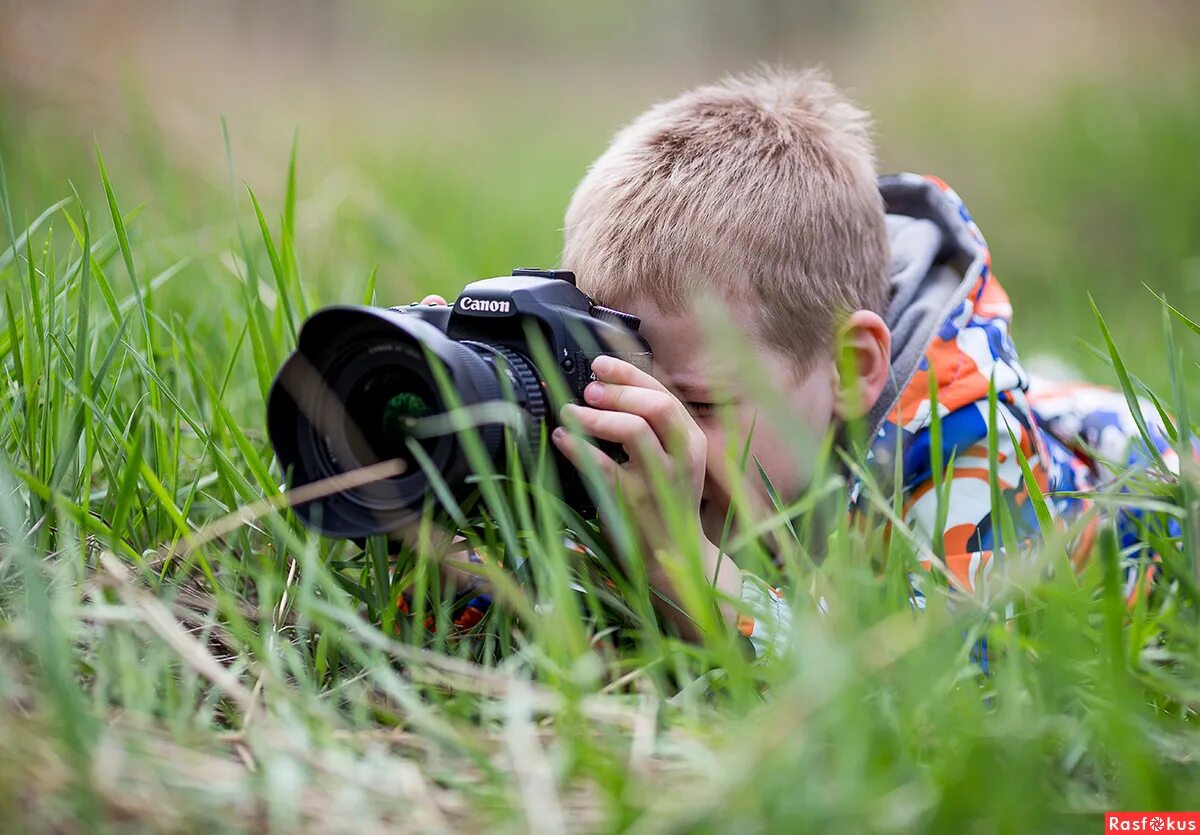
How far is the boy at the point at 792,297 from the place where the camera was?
141cm

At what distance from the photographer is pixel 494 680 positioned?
84 centimetres

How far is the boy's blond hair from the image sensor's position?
1442mm

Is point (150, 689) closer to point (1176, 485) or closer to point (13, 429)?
point (13, 429)

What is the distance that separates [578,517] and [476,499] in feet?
0.36

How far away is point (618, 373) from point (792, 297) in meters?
0.43

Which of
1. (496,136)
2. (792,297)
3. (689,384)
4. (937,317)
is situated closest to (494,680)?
(689,384)

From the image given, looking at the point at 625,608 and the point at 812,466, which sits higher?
the point at 812,466

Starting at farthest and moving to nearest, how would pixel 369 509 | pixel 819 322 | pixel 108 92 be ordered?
1. pixel 108 92
2. pixel 819 322
3. pixel 369 509

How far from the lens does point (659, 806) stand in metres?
0.69

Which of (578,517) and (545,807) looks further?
(578,517)

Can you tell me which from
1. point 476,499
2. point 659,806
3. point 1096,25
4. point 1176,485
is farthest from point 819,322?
point 1096,25

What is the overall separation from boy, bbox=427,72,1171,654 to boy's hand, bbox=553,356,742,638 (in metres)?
0.03

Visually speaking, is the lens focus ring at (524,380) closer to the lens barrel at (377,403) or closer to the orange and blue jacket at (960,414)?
the lens barrel at (377,403)

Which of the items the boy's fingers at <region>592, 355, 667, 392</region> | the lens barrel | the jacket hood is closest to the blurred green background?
the jacket hood
